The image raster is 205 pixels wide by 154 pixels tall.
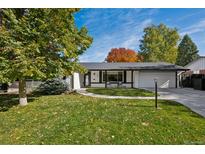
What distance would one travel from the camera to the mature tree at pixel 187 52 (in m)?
64.9

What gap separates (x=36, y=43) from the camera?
472 inches

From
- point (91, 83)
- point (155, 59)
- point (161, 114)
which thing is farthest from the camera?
point (155, 59)

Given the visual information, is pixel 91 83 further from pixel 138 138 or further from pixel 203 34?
pixel 138 138

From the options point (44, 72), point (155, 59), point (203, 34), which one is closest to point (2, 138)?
point (44, 72)

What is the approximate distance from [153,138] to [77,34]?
7778 millimetres

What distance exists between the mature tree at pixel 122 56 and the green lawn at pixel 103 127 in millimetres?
40348

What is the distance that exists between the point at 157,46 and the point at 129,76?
21.2 meters

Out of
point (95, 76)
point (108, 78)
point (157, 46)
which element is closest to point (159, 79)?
point (108, 78)

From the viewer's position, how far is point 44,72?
1257 cm

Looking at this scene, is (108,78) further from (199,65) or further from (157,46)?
(157,46)

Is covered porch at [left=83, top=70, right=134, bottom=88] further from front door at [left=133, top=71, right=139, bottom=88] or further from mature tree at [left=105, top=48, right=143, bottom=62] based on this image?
mature tree at [left=105, top=48, right=143, bottom=62]

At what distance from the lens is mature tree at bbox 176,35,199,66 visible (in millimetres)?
64875

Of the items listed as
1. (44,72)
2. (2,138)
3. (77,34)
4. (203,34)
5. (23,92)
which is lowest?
(2,138)

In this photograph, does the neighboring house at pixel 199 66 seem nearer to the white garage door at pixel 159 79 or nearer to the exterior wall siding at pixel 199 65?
the exterior wall siding at pixel 199 65
